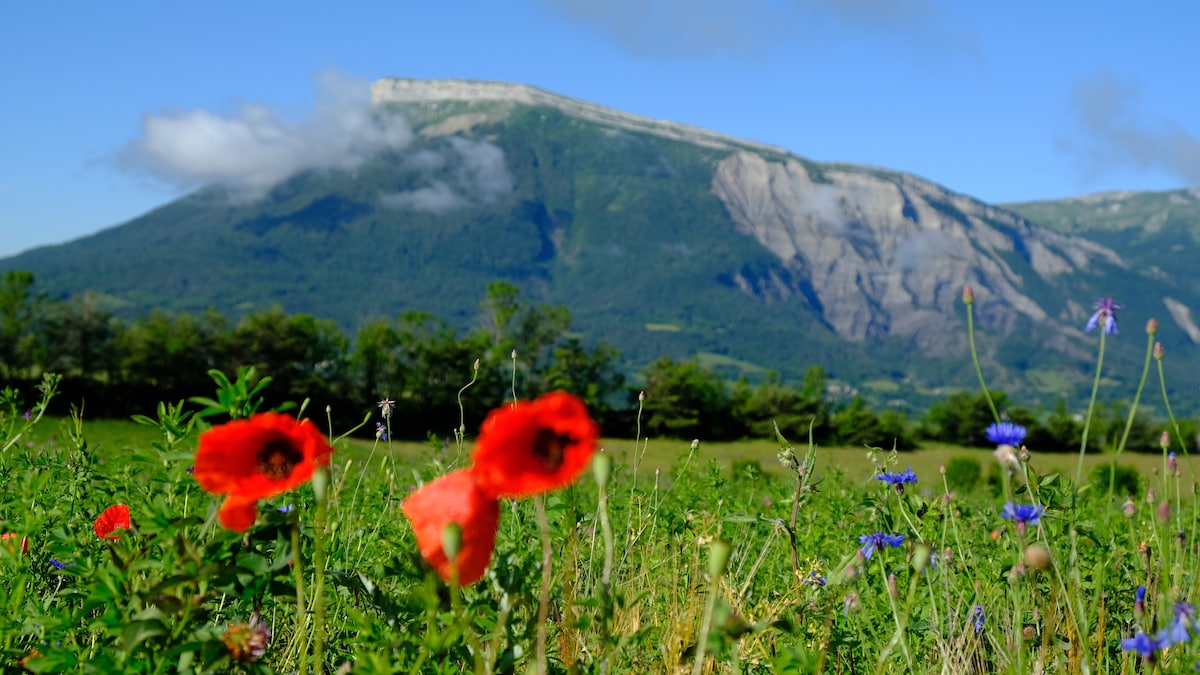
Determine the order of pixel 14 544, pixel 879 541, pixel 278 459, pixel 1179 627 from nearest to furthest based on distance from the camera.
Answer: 1. pixel 1179 627
2. pixel 278 459
3. pixel 14 544
4. pixel 879 541

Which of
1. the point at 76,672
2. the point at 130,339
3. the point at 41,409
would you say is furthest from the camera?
the point at 130,339

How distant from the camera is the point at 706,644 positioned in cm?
141

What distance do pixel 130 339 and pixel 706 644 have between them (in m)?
41.9

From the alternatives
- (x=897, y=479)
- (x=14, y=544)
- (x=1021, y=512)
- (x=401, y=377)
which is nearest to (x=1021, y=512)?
(x=1021, y=512)

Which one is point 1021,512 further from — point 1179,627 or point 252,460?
point 252,460

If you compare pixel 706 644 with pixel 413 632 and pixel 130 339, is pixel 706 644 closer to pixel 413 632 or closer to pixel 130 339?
pixel 413 632

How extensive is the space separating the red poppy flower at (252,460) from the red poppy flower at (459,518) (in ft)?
0.68

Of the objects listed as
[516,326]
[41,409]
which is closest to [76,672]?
[41,409]

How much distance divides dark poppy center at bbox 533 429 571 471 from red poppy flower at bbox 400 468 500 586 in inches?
4.2

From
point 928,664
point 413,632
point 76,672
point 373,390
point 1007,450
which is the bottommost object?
point 373,390

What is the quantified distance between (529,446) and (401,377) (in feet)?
141

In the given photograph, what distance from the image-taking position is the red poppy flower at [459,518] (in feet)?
5.05

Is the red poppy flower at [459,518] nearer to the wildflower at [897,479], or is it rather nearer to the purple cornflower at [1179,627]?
the purple cornflower at [1179,627]

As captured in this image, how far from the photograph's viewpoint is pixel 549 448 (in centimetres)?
153
